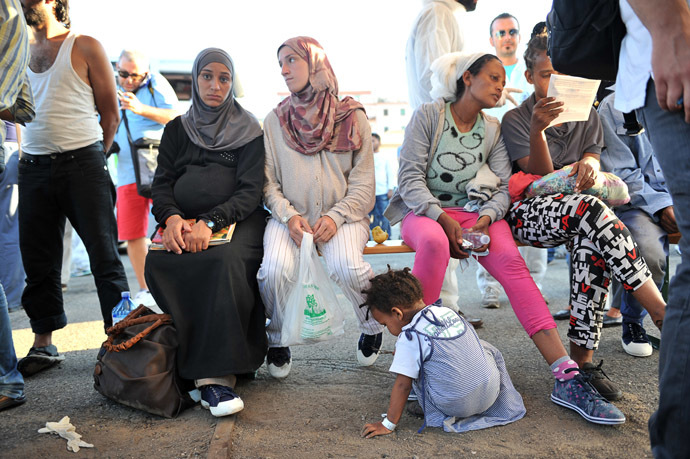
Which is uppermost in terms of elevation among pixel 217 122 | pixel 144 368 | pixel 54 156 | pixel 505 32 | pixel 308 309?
pixel 505 32

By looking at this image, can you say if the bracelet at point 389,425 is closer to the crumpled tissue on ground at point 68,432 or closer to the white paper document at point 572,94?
the crumpled tissue on ground at point 68,432

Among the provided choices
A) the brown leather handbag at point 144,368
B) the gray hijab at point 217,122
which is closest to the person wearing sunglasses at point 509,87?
the gray hijab at point 217,122

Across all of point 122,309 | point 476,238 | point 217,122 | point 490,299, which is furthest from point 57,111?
point 490,299

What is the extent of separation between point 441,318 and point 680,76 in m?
1.37

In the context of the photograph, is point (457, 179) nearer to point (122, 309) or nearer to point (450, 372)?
point (450, 372)

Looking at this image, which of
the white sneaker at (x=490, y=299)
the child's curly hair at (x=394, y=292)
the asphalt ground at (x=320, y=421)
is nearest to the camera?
the asphalt ground at (x=320, y=421)

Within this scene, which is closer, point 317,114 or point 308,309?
point 308,309

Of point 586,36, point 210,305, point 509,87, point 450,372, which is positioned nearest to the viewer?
point 586,36

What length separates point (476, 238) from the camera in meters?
3.01

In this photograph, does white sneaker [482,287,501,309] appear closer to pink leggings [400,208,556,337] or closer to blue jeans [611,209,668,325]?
blue jeans [611,209,668,325]

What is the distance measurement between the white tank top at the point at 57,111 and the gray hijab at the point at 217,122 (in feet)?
2.16

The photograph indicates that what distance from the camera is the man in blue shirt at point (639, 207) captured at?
10.7 ft

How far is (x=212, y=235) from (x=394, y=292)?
3.37ft

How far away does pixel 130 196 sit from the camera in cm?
484
